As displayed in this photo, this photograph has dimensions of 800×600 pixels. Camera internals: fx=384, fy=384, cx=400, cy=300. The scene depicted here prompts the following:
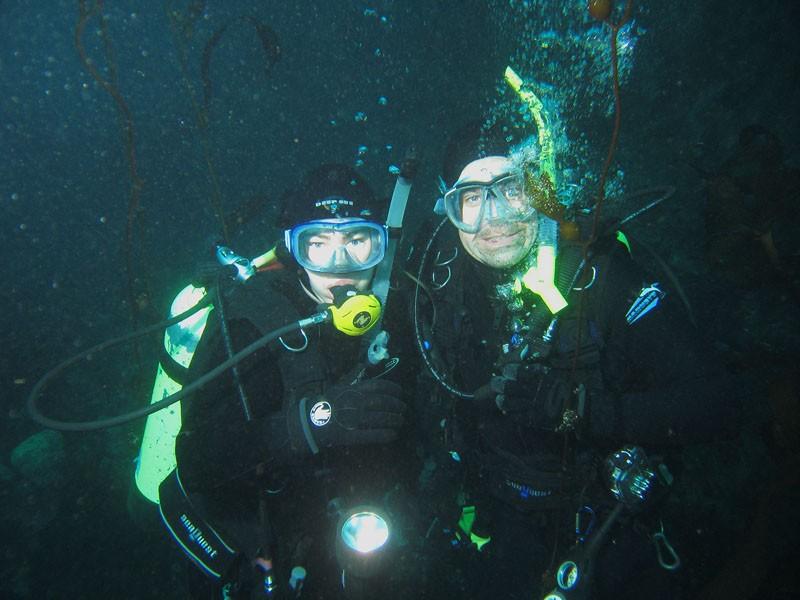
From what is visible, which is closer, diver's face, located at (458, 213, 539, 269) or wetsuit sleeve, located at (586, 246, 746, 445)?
wetsuit sleeve, located at (586, 246, 746, 445)

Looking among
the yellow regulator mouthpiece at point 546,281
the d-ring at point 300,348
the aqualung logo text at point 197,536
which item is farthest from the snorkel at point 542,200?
the aqualung logo text at point 197,536

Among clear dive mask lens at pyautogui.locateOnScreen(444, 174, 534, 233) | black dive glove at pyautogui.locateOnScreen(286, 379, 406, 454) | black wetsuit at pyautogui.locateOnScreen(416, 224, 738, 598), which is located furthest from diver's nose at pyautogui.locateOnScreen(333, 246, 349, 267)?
black dive glove at pyautogui.locateOnScreen(286, 379, 406, 454)

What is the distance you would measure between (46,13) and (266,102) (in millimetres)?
9552

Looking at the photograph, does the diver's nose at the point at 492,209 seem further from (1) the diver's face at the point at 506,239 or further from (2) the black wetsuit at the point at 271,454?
(2) the black wetsuit at the point at 271,454

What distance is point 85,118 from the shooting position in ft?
59.6

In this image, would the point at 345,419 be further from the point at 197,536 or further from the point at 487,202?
the point at 487,202

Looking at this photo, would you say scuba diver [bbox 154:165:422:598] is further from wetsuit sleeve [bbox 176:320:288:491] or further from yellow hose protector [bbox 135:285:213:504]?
yellow hose protector [bbox 135:285:213:504]

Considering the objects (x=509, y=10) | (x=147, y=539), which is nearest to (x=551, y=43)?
(x=509, y=10)

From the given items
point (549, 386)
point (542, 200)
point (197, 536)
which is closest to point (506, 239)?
point (542, 200)

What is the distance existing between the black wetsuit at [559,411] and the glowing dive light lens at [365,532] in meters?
1.07

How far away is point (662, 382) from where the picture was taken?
2.64 meters

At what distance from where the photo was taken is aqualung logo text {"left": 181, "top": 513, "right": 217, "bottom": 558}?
2.71 metres

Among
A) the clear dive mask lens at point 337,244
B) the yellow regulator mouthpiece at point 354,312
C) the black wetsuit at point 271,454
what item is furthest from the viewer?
the clear dive mask lens at point 337,244

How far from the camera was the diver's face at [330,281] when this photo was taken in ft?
10.5
